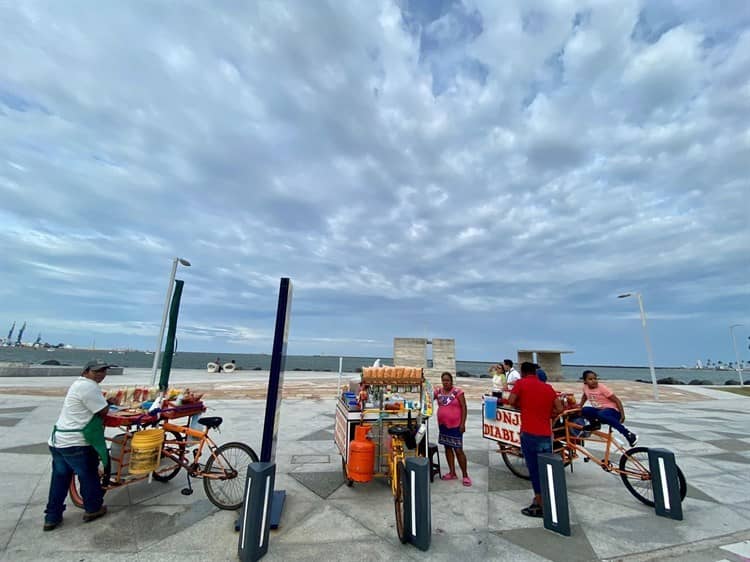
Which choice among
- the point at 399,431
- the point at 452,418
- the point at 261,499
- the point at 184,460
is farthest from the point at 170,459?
the point at 452,418

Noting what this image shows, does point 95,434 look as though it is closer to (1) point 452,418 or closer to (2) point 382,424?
(2) point 382,424

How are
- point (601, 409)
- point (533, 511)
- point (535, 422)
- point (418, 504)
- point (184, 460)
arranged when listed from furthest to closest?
point (601, 409) → point (184, 460) → point (535, 422) → point (533, 511) → point (418, 504)

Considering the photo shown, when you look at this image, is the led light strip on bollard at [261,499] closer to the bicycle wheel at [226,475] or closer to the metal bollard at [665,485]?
the bicycle wheel at [226,475]

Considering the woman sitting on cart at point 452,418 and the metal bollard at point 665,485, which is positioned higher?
the woman sitting on cart at point 452,418

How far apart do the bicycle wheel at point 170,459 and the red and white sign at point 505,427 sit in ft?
15.9

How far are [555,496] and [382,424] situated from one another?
2252 mm

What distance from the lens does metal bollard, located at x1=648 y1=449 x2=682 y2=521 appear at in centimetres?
423

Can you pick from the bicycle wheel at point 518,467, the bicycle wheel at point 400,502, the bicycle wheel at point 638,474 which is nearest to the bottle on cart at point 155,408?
the bicycle wheel at point 400,502

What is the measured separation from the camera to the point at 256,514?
3178mm

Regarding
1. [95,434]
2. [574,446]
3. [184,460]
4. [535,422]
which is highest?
[535,422]

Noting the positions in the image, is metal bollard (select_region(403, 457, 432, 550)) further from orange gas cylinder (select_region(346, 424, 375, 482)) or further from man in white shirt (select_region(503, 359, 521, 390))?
man in white shirt (select_region(503, 359, 521, 390))

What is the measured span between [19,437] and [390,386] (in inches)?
306

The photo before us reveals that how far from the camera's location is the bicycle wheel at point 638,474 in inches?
182

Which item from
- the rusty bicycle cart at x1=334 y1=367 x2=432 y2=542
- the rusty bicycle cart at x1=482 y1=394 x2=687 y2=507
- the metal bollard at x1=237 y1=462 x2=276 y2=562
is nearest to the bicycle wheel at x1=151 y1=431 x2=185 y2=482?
the metal bollard at x1=237 y1=462 x2=276 y2=562
